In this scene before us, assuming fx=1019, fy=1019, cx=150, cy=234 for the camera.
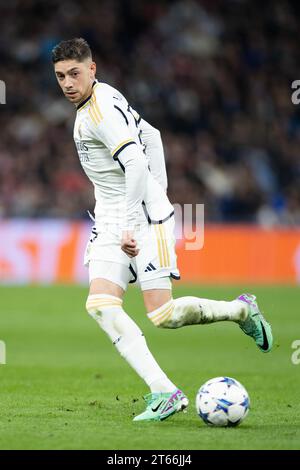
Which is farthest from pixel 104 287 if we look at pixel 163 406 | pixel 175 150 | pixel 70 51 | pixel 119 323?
pixel 175 150

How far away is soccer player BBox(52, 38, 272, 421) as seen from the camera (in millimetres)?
6691

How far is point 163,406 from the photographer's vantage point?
668 cm

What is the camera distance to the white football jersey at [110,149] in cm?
670

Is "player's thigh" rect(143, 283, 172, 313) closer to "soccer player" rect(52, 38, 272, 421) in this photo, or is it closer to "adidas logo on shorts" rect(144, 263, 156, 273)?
"soccer player" rect(52, 38, 272, 421)

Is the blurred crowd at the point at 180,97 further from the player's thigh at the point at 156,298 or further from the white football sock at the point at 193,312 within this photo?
the player's thigh at the point at 156,298

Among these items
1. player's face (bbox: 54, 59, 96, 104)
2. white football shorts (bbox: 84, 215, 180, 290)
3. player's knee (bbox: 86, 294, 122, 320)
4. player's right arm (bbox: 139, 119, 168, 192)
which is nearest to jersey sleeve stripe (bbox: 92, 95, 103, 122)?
player's face (bbox: 54, 59, 96, 104)

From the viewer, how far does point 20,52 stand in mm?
23156

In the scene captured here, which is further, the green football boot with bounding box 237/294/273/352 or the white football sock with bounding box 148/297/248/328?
the green football boot with bounding box 237/294/273/352

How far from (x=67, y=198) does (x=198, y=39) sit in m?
5.97

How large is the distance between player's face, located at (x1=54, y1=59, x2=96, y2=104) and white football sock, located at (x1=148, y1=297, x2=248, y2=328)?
1.53 m

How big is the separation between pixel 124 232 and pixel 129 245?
10 cm

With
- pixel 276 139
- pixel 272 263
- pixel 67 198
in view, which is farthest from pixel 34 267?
pixel 276 139

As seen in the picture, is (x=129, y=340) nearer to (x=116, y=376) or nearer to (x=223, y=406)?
(x=223, y=406)
